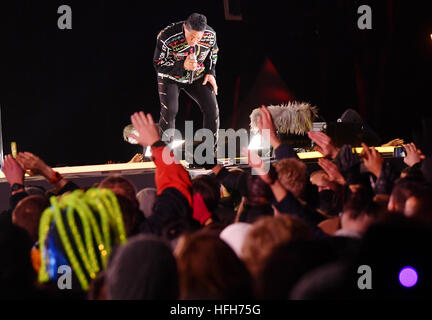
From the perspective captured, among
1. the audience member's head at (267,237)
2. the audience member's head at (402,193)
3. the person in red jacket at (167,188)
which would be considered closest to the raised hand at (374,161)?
the audience member's head at (402,193)

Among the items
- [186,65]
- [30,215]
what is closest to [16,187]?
[30,215]

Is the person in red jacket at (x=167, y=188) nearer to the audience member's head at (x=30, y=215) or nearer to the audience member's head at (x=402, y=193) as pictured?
the audience member's head at (x=30, y=215)

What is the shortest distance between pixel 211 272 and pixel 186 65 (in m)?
4.82

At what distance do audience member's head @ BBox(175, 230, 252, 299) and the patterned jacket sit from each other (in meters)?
4.75

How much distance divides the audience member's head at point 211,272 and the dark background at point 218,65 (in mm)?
4910

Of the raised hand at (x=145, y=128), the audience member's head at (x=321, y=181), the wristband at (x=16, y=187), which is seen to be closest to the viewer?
the raised hand at (x=145, y=128)

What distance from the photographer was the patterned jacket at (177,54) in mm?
6051

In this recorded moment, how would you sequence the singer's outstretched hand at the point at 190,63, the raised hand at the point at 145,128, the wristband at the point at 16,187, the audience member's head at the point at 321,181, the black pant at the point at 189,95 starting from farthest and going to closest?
the black pant at the point at 189,95 < the singer's outstretched hand at the point at 190,63 < the audience member's head at the point at 321,181 < the wristband at the point at 16,187 < the raised hand at the point at 145,128

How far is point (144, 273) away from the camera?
137 cm

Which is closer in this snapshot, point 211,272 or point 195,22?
point 211,272

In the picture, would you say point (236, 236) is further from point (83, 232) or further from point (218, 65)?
point (218, 65)

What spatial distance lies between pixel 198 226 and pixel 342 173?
976mm

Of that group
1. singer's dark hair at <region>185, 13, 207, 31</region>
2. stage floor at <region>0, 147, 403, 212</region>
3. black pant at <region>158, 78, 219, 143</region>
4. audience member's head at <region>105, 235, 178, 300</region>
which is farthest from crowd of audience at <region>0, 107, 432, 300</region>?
singer's dark hair at <region>185, 13, 207, 31</region>
